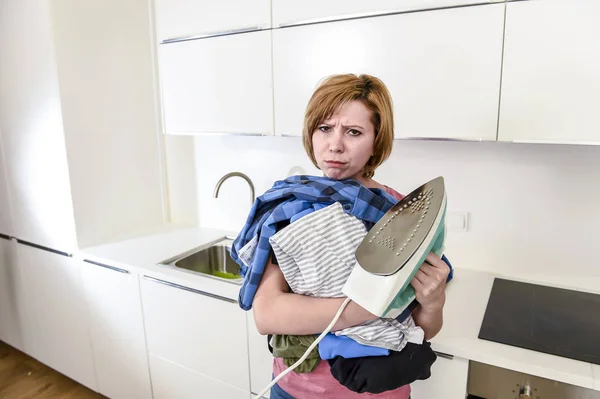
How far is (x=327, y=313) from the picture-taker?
78cm

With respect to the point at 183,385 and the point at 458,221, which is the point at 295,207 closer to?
the point at 458,221

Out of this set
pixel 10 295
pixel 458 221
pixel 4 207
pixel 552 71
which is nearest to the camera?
pixel 552 71

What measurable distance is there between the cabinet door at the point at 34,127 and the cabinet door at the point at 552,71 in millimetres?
1738

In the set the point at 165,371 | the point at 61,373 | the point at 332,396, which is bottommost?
the point at 61,373

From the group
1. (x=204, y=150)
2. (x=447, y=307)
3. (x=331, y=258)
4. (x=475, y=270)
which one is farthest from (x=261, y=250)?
(x=204, y=150)

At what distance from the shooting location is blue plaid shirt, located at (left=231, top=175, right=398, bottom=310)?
794 millimetres

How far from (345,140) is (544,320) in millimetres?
871

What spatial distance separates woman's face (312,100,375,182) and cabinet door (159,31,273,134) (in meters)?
0.75

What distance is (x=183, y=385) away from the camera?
175 centimetres

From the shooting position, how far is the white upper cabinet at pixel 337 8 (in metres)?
1.24

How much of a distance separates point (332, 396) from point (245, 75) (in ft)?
3.78

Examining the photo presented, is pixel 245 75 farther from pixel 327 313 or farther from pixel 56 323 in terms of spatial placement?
pixel 56 323

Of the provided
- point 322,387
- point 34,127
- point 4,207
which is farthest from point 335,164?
point 4,207

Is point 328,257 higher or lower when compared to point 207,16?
lower
